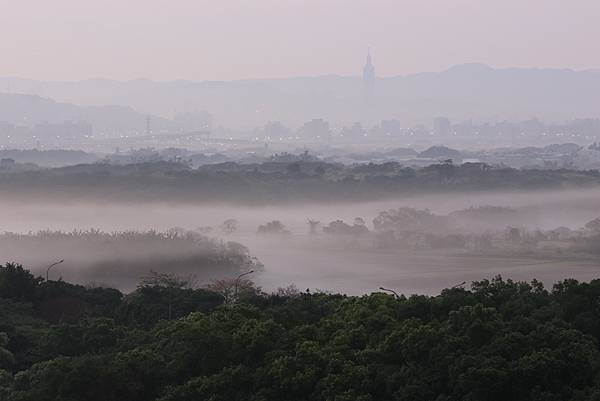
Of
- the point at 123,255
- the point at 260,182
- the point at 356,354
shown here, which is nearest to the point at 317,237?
the point at 123,255

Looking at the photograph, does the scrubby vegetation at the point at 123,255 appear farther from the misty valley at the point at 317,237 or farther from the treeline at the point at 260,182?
the treeline at the point at 260,182

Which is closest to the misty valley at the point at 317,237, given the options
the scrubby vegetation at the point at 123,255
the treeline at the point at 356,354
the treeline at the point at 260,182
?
the scrubby vegetation at the point at 123,255

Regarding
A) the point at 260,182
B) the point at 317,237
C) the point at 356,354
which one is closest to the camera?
the point at 356,354

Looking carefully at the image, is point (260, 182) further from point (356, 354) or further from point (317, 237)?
point (356, 354)

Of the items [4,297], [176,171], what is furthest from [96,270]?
[176,171]

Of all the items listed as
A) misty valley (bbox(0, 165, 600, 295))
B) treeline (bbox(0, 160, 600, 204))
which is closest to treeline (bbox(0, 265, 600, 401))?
misty valley (bbox(0, 165, 600, 295))

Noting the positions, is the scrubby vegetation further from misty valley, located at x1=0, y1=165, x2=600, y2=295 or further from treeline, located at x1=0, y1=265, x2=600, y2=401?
treeline, located at x1=0, y1=265, x2=600, y2=401
